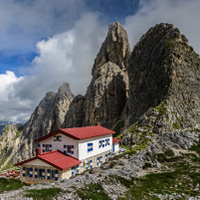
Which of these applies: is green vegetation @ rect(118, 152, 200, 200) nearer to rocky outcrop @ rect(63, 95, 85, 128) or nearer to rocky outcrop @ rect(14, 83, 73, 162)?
rocky outcrop @ rect(63, 95, 85, 128)

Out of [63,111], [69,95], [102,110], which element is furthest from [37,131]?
[102,110]

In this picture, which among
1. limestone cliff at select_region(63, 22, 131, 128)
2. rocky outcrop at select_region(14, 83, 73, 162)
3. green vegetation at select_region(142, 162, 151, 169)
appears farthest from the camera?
rocky outcrop at select_region(14, 83, 73, 162)

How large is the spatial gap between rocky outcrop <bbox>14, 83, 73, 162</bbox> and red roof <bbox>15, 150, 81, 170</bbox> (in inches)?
5368

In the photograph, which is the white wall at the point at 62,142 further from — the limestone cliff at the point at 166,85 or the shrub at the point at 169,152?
the limestone cliff at the point at 166,85

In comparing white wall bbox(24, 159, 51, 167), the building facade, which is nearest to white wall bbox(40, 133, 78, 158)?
the building facade

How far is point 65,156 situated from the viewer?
3095 centimetres

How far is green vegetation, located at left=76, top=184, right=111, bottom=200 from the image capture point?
45.3ft

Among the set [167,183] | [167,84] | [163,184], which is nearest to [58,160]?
[163,184]

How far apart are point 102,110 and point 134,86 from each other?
3366 centimetres

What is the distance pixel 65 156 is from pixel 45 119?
15589 cm

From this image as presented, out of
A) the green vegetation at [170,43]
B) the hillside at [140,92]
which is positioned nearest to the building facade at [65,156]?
the hillside at [140,92]

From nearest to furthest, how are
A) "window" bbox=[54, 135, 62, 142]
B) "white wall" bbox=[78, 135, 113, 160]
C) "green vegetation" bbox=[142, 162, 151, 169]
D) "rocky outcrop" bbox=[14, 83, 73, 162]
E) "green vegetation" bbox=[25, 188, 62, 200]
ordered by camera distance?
"green vegetation" bbox=[25, 188, 62, 200]
"green vegetation" bbox=[142, 162, 151, 169]
"white wall" bbox=[78, 135, 113, 160]
"window" bbox=[54, 135, 62, 142]
"rocky outcrop" bbox=[14, 83, 73, 162]

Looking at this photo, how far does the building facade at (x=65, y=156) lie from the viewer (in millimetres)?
27391

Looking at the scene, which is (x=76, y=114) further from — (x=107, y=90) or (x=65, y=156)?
(x=65, y=156)
